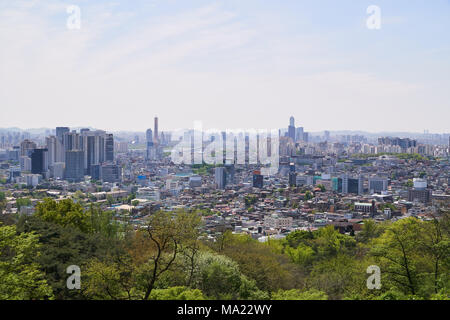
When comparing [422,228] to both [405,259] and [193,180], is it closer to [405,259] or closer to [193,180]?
[405,259]

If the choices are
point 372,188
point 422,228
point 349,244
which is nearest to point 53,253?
point 422,228

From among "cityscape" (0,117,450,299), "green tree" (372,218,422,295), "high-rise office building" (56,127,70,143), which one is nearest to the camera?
"green tree" (372,218,422,295)

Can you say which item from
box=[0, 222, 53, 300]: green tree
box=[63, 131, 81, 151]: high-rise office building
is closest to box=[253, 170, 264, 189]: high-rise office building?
box=[63, 131, 81, 151]: high-rise office building

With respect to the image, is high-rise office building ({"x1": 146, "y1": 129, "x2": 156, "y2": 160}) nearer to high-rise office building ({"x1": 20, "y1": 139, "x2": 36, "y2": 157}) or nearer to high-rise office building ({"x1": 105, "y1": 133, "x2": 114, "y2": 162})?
high-rise office building ({"x1": 105, "y1": 133, "x2": 114, "y2": 162})

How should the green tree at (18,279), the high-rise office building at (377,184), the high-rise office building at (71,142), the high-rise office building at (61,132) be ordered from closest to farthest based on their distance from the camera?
the green tree at (18,279)
the high-rise office building at (61,132)
the high-rise office building at (71,142)
the high-rise office building at (377,184)

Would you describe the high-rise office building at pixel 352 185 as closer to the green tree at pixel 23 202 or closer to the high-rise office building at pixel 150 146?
the high-rise office building at pixel 150 146

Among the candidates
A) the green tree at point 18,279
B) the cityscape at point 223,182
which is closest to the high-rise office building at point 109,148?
the cityscape at point 223,182

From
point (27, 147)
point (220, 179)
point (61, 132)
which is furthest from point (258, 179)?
point (61, 132)
